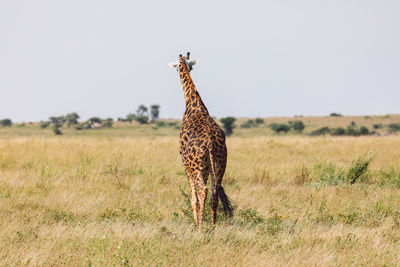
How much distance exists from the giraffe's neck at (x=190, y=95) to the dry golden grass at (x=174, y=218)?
184 cm

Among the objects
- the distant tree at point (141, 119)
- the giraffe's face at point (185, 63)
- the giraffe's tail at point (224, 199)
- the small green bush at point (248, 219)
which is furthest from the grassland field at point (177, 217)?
the distant tree at point (141, 119)

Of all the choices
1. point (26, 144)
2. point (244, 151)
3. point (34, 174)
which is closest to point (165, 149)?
point (244, 151)

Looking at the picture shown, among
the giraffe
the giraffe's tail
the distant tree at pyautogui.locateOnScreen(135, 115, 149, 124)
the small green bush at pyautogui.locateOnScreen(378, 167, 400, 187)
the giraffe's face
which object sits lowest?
the small green bush at pyautogui.locateOnScreen(378, 167, 400, 187)

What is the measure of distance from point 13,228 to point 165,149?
12906mm

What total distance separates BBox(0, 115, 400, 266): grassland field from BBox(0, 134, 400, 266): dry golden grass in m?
0.02

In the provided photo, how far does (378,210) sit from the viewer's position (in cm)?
823

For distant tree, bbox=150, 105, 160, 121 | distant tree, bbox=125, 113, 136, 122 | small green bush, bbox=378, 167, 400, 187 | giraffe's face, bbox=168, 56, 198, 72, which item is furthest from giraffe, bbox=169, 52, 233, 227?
distant tree, bbox=150, 105, 160, 121

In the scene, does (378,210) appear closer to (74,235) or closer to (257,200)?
(257,200)

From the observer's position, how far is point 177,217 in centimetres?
761

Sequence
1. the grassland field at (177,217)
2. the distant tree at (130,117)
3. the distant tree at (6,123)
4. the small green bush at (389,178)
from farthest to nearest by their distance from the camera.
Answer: the distant tree at (130,117)
the distant tree at (6,123)
the small green bush at (389,178)
the grassland field at (177,217)

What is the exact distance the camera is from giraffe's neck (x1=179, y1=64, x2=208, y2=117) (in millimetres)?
7322

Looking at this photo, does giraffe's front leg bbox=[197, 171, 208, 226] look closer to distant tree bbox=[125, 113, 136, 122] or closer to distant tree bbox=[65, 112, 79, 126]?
distant tree bbox=[65, 112, 79, 126]

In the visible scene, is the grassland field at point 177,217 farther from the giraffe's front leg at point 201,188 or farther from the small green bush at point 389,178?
the giraffe's front leg at point 201,188

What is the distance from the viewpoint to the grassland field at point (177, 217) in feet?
17.9
